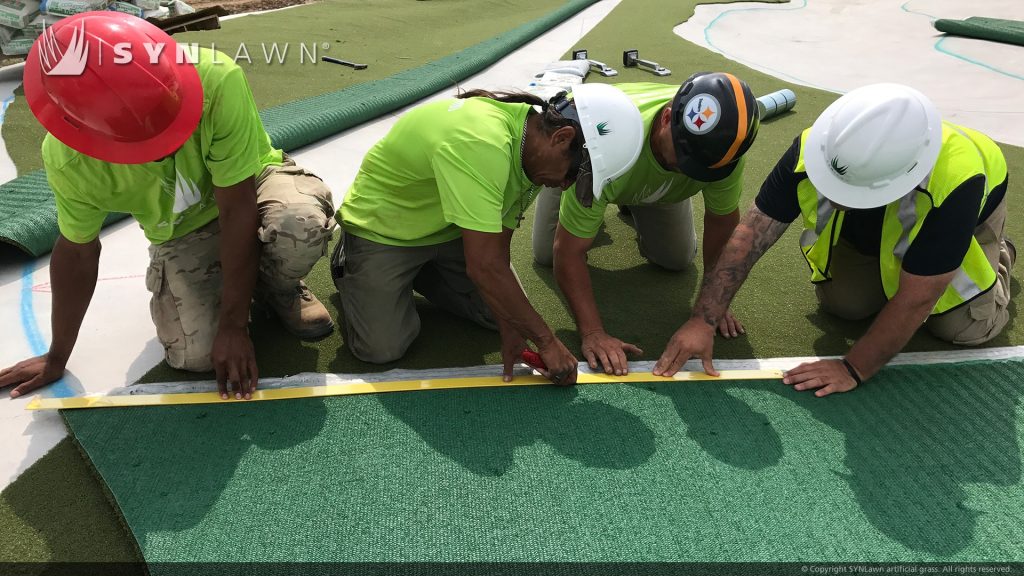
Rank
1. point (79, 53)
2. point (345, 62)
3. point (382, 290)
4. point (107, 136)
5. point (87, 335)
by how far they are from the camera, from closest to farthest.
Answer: point (79, 53)
point (107, 136)
point (382, 290)
point (87, 335)
point (345, 62)

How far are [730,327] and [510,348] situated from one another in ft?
3.22

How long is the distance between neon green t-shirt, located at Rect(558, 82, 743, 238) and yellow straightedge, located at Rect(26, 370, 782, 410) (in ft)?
1.79

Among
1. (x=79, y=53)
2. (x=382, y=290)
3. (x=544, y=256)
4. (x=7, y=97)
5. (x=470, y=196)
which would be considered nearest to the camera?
(x=79, y=53)

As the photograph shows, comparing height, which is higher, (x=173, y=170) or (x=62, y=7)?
(x=173, y=170)

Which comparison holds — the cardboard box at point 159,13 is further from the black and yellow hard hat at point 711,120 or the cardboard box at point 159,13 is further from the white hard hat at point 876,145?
the white hard hat at point 876,145

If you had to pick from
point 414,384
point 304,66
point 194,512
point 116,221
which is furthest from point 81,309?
point 304,66

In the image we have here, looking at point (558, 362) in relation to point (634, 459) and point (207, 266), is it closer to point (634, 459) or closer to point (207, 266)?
point (634, 459)

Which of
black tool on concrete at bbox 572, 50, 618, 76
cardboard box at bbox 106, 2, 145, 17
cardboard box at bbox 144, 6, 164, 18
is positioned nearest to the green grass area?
black tool on concrete at bbox 572, 50, 618, 76

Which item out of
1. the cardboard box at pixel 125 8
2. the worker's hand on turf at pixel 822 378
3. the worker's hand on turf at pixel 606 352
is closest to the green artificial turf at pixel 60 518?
the worker's hand on turf at pixel 606 352

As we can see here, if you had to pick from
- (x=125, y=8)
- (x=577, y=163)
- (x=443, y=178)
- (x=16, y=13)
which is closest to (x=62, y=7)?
(x=16, y=13)

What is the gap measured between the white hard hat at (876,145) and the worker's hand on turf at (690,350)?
639 mm

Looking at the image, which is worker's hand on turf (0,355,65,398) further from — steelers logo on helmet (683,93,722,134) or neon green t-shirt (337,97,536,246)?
steelers logo on helmet (683,93,722,134)

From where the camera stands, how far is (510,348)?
2396 millimetres

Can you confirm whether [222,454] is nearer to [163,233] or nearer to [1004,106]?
[163,233]
